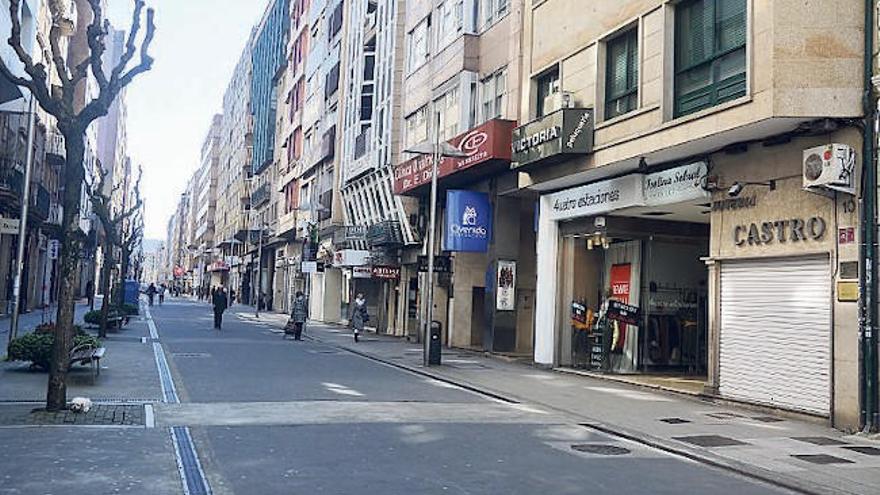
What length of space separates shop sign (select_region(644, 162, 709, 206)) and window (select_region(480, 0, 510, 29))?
9.83 m

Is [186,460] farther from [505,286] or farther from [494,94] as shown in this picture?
[494,94]

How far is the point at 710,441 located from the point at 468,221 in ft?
50.2

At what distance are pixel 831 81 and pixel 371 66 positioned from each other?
29.6 meters

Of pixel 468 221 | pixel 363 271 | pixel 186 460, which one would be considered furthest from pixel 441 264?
pixel 186 460

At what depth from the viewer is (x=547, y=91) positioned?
21781mm

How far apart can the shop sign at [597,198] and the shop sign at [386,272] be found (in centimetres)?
1401

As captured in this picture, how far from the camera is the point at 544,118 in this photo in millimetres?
19875

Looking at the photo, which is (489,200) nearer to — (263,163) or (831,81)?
(831,81)

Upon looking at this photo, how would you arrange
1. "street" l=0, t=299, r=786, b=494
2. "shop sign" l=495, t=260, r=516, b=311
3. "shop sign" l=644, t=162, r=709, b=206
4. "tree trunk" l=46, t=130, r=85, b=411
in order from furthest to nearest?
1. "shop sign" l=495, t=260, r=516, b=311
2. "shop sign" l=644, t=162, r=709, b=206
3. "tree trunk" l=46, t=130, r=85, b=411
4. "street" l=0, t=299, r=786, b=494

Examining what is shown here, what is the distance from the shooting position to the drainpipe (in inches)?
476

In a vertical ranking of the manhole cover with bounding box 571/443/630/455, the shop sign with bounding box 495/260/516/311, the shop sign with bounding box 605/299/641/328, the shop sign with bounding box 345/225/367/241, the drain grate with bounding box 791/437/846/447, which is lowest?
the manhole cover with bounding box 571/443/630/455

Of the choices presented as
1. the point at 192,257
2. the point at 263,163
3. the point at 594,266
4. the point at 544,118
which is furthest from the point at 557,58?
the point at 192,257

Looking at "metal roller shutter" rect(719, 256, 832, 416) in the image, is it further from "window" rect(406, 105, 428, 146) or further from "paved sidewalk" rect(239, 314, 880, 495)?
"window" rect(406, 105, 428, 146)

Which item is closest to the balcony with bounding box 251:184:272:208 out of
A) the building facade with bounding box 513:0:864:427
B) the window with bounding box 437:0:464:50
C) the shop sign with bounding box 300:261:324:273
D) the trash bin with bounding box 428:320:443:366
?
the shop sign with bounding box 300:261:324:273
